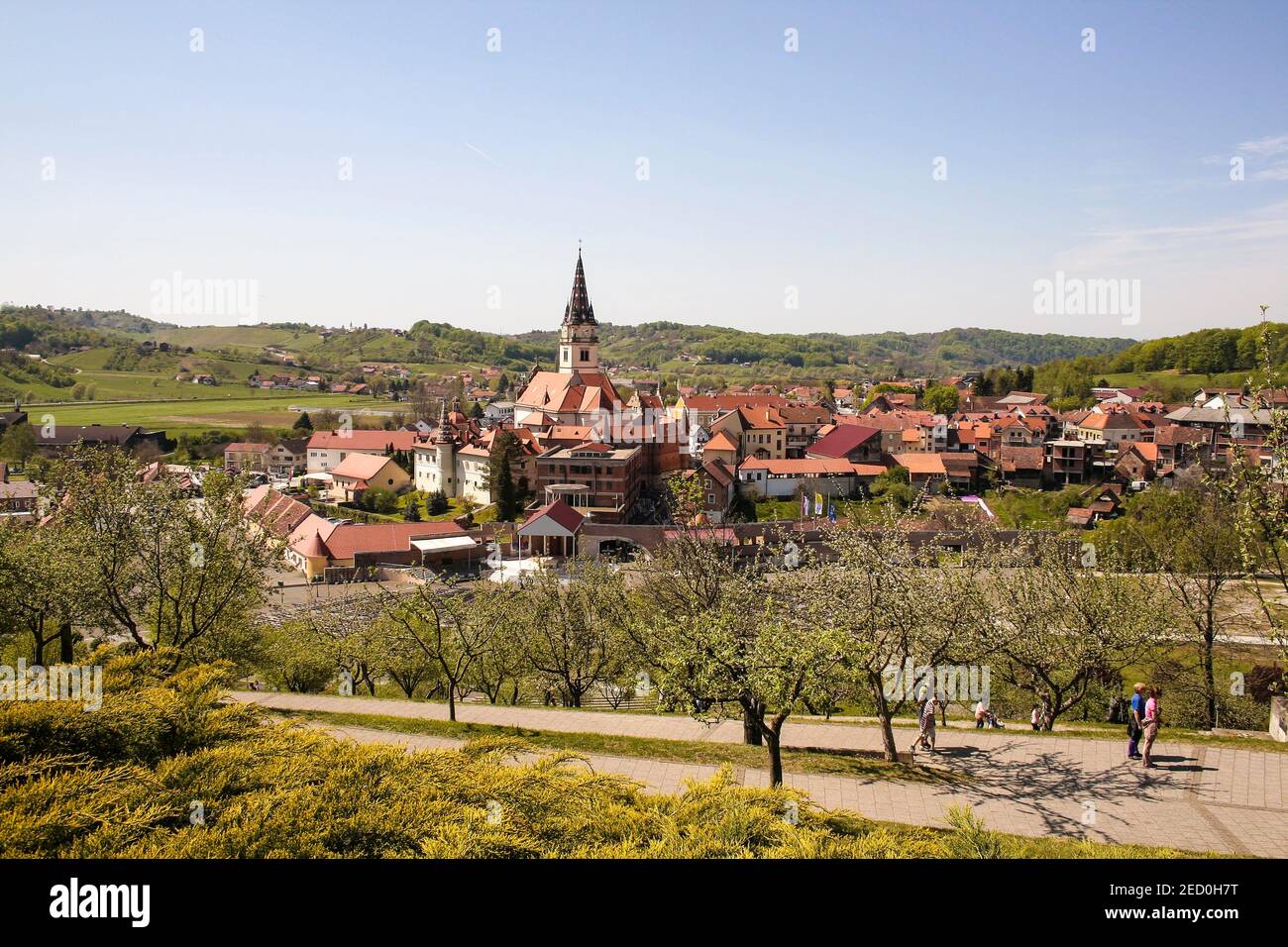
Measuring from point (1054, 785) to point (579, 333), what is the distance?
69.3m

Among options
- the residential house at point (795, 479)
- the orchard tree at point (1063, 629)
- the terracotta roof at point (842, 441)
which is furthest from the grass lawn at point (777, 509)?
the orchard tree at point (1063, 629)

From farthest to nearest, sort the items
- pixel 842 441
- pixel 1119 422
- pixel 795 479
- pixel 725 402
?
1. pixel 725 402
2. pixel 1119 422
3. pixel 842 441
4. pixel 795 479

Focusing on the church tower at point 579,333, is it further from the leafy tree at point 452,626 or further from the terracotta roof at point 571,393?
the leafy tree at point 452,626

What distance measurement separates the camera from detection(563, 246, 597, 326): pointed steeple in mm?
78750

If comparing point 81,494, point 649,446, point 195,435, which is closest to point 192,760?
point 81,494

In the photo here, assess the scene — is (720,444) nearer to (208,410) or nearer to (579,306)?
(579,306)

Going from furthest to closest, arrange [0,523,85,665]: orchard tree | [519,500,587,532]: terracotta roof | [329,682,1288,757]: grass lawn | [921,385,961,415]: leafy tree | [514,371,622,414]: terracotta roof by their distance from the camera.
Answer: [921,385,961,415]: leafy tree < [514,371,622,414]: terracotta roof < [519,500,587,532]: terracotta roof < [0,523,85,665]: orchard tree < [329,682,1288,757]: grass lawn

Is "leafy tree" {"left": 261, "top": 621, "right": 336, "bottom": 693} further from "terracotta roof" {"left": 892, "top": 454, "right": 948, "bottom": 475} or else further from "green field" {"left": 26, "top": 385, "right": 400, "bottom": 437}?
"green field" {"left": 26, "top": 385, "right": 400, "bottom": 437}

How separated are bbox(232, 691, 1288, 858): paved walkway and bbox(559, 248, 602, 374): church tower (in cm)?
6405

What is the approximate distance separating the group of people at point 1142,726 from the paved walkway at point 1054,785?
0.91 feet

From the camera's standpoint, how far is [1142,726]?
45.4ft

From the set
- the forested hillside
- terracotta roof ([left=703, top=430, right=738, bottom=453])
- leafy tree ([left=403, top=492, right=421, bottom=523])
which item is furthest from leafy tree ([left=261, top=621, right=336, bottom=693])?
the forested hillside

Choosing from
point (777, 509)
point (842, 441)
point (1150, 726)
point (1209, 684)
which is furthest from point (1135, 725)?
point (842, 441)

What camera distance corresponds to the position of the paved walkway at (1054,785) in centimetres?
1109
